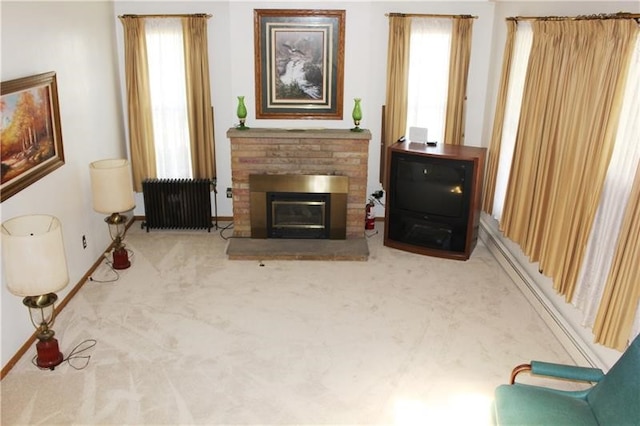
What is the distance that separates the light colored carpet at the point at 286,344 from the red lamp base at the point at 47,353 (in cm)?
7

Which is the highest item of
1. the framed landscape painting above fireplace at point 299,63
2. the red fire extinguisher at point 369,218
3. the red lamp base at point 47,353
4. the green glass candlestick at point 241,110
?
the framed landscape painting above fireplace at point 299,63

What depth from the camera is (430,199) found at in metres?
5.73

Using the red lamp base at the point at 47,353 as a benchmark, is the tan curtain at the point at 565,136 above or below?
above

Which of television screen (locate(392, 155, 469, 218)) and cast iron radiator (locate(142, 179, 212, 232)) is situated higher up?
television screen (locate(392, 155, 469, 218))

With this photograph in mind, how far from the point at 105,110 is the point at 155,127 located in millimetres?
653

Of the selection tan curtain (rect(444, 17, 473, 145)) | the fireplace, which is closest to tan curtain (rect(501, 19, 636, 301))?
tan curtain (rect(444, 17, 473, 145))

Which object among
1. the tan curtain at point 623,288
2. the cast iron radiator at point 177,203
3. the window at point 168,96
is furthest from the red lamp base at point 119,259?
the tan curtain at point 623,288

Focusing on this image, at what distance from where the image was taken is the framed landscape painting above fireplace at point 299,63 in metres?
5.71

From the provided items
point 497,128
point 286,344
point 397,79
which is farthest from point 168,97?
point 497,128

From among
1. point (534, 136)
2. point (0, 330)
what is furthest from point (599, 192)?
point (0, 330)

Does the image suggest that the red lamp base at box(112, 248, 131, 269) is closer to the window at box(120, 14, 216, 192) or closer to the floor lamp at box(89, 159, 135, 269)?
the floor lamp at box(89, 159, 135, 269)

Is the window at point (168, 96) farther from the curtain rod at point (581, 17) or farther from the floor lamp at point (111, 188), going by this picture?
the curtain rod at point (581, 17)

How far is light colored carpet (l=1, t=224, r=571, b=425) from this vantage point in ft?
11.7

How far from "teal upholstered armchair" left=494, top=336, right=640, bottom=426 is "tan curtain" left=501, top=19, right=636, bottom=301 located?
1.02m
